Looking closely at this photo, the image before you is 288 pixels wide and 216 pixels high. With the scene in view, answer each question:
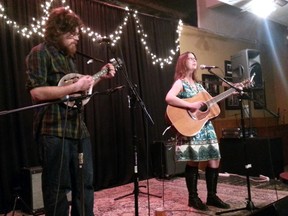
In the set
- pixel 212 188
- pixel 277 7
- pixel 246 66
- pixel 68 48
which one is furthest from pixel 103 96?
pixel 277 7

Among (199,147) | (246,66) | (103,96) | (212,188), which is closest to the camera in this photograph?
(199,147)

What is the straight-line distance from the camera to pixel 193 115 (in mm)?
2959

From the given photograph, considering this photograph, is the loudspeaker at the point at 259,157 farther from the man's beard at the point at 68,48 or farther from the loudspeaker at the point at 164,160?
the man's beard at the point at 68,48

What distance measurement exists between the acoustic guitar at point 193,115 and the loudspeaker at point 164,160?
165 centimetres

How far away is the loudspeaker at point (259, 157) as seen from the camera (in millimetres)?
4578

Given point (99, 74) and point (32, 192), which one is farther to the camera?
point (32, 192)

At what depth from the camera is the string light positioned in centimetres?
356

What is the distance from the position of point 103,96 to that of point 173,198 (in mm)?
1635

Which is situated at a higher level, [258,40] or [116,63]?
[258,40]

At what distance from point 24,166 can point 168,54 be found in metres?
2.92

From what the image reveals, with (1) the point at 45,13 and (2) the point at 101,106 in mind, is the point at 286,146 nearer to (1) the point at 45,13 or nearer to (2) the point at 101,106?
(2) the point at 101,106

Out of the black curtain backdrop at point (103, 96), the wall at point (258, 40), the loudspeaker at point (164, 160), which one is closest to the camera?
the black curtain backdrop at point (103, 96)

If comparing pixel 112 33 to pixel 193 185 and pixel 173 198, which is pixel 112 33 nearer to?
pixel 173 198

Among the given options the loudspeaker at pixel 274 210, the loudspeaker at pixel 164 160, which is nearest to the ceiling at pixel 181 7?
the loudspeaker at pixel 164 160
